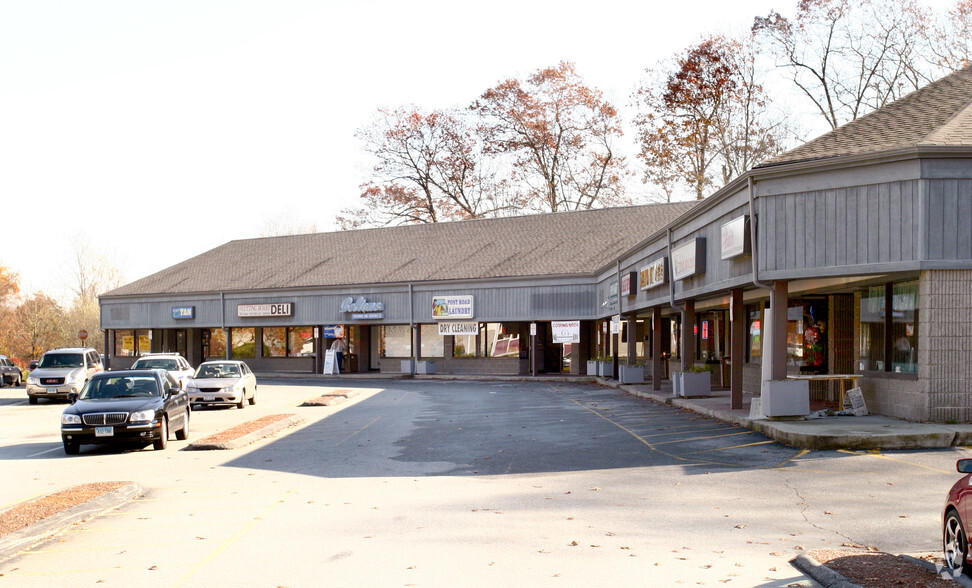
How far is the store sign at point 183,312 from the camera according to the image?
182 feet

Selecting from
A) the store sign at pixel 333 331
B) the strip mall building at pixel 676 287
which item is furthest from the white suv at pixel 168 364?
the store sign at pixel 333 331

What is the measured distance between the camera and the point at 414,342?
4844 centimetres

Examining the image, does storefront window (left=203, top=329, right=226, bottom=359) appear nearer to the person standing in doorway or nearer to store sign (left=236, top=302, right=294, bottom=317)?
store sign (left=236, top=302, right=294, bottom=317)

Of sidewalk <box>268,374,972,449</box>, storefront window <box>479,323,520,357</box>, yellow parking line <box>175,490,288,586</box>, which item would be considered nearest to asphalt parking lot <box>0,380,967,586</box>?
yellow parking line <box>175,490,288,586</box>

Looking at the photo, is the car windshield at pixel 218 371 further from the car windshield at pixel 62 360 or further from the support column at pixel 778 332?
the support column at pixel 778 332

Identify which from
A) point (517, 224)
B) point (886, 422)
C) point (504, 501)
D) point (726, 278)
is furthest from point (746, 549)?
point (517, 224)

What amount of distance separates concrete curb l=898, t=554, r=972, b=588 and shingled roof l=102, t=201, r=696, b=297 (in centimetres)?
3558

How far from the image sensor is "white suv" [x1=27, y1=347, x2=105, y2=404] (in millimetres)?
30641

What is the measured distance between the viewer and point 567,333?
4322cm

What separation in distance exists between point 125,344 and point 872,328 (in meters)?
55.3

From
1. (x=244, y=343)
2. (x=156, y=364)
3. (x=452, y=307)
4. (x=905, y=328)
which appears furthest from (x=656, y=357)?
(x=244, y=343)

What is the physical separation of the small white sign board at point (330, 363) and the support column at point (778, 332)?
35.4 m

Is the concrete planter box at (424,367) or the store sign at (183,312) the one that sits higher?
the store sign at (183,312)

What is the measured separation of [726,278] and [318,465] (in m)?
10.7
